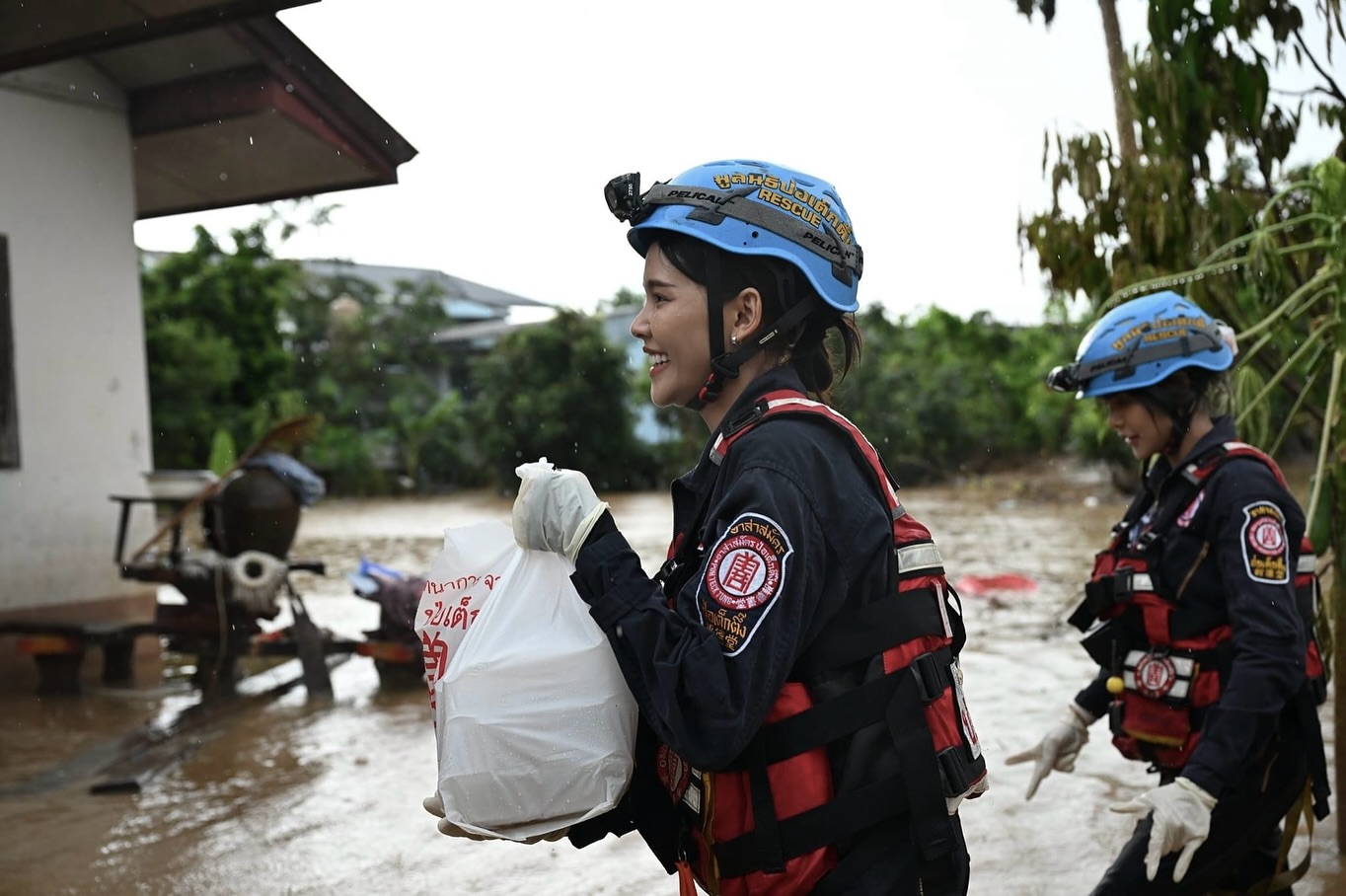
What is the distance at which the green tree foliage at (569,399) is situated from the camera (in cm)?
2472

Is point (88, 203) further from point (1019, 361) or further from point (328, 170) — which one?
point (1019, 361)

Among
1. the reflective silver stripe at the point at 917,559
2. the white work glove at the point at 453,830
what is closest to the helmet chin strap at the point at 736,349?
the reflective silver stripe at the point at 917,559

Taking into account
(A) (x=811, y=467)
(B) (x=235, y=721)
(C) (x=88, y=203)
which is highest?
(C) (x=88, y=203)

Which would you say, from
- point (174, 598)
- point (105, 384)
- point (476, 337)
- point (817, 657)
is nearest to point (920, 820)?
point (817, 657)

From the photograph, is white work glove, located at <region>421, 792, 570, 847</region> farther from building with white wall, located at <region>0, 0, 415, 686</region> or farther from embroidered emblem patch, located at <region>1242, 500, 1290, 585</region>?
building with white wall, located at <region>0, 0, 415, 686</region>

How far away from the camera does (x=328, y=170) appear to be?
26.6 feet

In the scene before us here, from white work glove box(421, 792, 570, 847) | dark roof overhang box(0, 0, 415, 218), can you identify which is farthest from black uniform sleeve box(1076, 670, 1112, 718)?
dark roof overhang box(0, 0, 415, 218)

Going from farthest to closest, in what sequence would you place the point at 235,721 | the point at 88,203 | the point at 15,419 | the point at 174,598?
the point at 174,598, the point at 88,203, the point at 15,419, the point at 235,721

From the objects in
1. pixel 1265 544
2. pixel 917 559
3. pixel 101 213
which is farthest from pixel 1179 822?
pixel 101 213

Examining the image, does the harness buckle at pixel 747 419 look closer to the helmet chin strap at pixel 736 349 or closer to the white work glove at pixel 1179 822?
the helmet chin strap at pixel 736 349

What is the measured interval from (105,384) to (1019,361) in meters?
22.9

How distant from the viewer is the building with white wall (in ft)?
25.7

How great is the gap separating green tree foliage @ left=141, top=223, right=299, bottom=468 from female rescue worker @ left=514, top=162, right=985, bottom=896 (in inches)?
975

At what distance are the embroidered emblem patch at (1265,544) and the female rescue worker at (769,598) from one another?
3.63ft
